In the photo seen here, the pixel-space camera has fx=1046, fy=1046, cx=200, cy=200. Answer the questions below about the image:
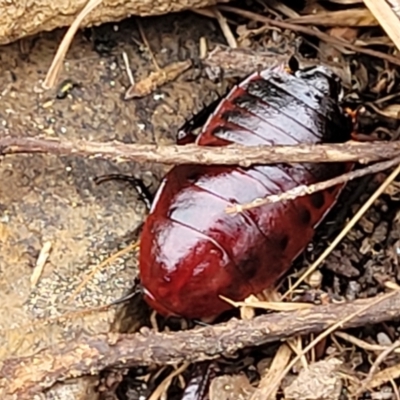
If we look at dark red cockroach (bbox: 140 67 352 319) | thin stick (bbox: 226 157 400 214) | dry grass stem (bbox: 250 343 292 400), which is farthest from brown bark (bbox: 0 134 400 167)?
dry grass stem (bbox: 250 343 292 400)

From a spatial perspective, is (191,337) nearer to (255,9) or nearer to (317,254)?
(317,254)

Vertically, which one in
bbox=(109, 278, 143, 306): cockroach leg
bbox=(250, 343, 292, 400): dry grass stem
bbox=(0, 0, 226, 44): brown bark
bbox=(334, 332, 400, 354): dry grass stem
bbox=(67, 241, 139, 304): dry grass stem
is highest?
bbox=(0, 0, 226, 44): brown bark

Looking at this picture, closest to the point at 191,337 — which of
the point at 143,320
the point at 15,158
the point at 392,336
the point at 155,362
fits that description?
the point at 155,362

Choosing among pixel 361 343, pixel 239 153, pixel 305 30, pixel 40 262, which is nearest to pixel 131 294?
pixel 40 262

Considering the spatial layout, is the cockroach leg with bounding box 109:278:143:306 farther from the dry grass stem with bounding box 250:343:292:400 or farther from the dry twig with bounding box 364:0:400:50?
the dry twig with bounding box 364:0:400:50

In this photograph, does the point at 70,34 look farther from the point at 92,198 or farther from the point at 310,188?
the point at 310,188
